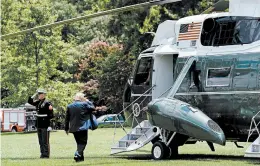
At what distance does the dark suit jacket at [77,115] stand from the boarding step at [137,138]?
217 centimetres

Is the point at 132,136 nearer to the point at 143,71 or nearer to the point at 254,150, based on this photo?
the point at 143,71

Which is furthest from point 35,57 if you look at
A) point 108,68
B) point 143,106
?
point 143,106

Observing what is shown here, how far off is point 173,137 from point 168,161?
1.20 m

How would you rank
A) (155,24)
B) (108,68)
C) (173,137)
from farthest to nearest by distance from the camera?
(108,68) < (155,24) < (173,137)

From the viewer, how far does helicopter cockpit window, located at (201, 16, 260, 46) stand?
17781mm

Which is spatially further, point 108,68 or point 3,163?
point 108,68

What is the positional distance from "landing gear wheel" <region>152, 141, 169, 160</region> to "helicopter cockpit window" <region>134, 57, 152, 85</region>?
2216 mm

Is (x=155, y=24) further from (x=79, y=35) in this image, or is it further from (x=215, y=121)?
(x=79, y=35)

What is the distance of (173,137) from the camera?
19078 mm

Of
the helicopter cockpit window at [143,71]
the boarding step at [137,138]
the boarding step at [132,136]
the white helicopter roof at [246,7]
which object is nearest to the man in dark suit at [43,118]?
the boarding step at [137,138]

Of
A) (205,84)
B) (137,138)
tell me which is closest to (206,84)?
(205,84)

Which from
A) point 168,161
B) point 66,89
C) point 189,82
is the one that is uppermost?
point 189,82

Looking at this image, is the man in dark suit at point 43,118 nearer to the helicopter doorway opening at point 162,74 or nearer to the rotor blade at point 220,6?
the helicopter doorway opening at point 162,74

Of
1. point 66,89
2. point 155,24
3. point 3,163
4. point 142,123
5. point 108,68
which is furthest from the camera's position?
point 108,68
